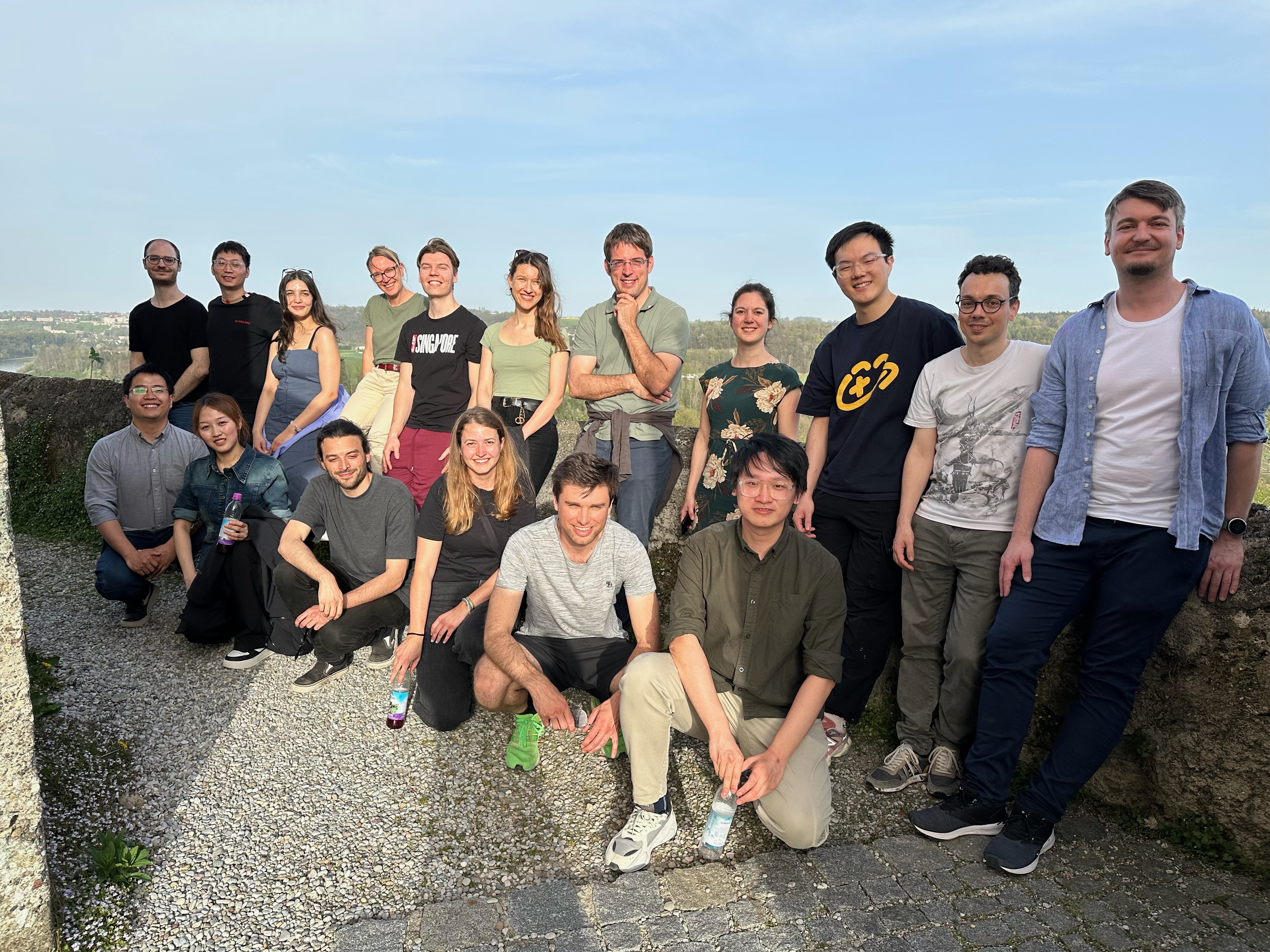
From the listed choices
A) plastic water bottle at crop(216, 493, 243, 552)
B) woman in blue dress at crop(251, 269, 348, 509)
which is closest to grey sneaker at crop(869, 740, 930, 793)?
plastic water bottle at crop(216, 493, 243, 552)

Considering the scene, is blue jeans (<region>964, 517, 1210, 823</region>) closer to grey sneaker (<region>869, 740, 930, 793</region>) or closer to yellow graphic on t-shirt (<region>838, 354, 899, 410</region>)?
grey sneaker (<region>869, 740, 930, 793</region>)

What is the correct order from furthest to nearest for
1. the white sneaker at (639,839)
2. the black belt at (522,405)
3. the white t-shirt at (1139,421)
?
the black belt at (522,405) → the white sneaker at (639,839) → the white t-shirt at (1139,421)

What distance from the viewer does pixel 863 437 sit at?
12.7 feet

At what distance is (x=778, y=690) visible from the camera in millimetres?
3400

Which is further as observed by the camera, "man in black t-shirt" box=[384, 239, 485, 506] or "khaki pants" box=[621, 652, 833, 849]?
"man in black t-shirt" box=[384, 239, 485, 506]

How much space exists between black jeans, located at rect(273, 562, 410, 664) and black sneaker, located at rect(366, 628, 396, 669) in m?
0.19

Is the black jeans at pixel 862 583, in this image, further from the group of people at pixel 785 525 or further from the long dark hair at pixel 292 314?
the long dark hair at pixel 292 314

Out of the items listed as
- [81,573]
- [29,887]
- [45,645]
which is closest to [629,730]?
[29,887]

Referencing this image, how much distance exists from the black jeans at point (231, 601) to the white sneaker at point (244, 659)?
0.03m

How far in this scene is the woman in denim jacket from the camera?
4.88 metres

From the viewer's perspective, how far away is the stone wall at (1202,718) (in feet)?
10.3

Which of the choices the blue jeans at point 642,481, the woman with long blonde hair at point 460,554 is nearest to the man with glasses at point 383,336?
the woman with long blonde hair at point 460,554

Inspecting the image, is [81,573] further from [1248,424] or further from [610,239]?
[1248,424]

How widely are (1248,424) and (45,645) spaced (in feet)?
22.5
